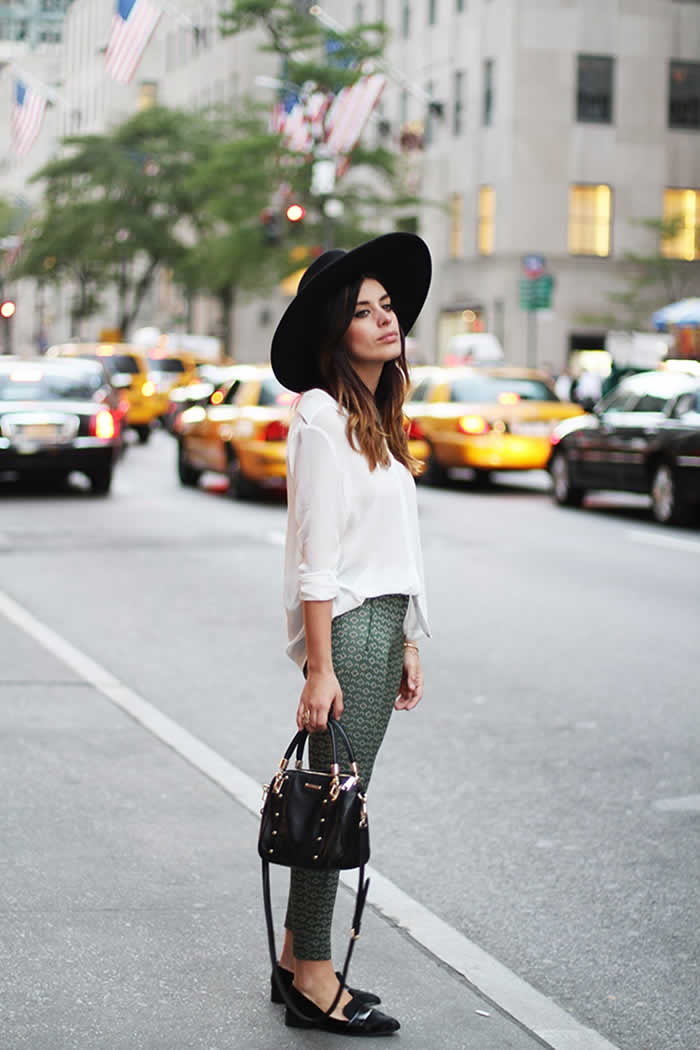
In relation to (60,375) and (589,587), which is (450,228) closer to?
(60,375)

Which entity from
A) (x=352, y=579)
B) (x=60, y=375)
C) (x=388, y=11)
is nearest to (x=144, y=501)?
(x=60, y=375)

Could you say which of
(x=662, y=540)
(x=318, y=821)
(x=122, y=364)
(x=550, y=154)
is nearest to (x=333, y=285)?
(x=318, y=821)

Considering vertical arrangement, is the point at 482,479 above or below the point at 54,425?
below

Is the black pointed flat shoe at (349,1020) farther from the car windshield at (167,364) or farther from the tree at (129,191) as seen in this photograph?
the tree at (129,191)

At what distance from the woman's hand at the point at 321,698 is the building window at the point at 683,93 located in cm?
5494

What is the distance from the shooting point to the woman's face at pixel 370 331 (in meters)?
4.41

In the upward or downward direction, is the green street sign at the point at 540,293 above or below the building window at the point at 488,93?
below

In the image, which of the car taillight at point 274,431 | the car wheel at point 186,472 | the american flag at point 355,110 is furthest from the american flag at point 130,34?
the car taillight at point 274,431

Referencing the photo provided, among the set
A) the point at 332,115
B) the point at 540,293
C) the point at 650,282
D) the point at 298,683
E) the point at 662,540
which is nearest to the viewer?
the point at 298,683

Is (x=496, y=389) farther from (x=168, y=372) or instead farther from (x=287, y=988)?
(x=287, y=988)

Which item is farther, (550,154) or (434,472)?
(550,154)

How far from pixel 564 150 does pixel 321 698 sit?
52881 millimetres

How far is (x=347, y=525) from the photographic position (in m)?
4.36

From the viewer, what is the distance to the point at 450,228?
5897cm
